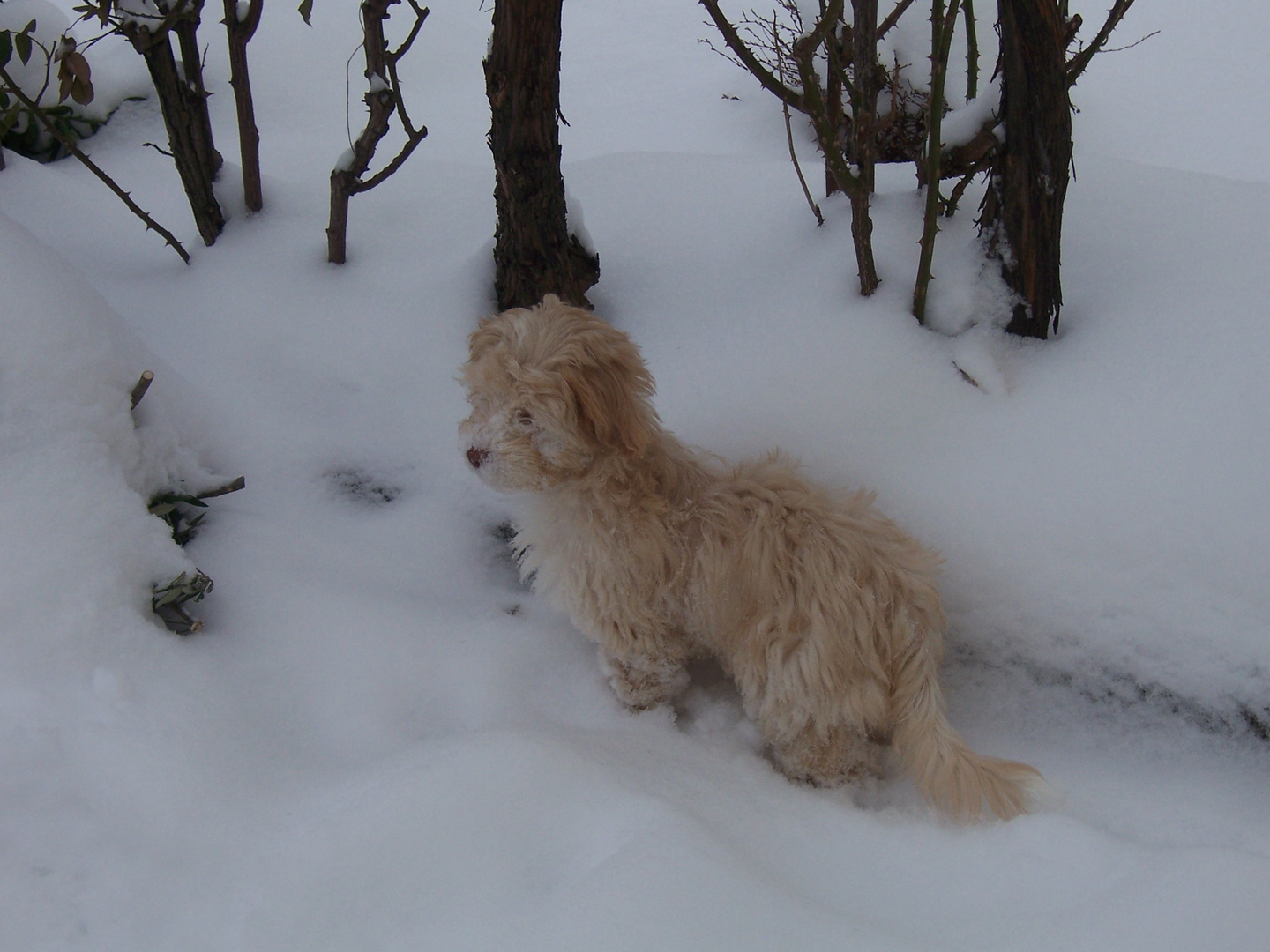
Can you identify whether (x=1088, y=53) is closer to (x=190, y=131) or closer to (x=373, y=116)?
(x=373, y=116)

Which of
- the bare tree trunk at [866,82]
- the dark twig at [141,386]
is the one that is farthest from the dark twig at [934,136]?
the dark twig at [141,386]

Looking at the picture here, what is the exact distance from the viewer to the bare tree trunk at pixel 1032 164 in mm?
2283

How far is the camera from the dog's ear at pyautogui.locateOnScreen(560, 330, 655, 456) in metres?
1.92

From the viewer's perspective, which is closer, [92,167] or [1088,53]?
[1088,53]

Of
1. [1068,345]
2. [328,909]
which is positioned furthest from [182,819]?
[1068,345]

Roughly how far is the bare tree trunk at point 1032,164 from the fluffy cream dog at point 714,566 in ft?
2.94

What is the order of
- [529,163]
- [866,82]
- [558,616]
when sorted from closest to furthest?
[558,616] < [529,163] < [866,82]

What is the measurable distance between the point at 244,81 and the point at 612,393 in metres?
2.29

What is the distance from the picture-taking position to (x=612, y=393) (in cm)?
197

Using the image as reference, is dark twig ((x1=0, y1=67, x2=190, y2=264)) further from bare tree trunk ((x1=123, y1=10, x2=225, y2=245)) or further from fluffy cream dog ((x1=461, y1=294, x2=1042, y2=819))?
fluffy cream dog ((x1=461, y1=294, x2=1042, y2=819))

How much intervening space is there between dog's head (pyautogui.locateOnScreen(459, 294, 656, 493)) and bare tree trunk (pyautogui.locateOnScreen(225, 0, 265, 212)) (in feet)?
5.96

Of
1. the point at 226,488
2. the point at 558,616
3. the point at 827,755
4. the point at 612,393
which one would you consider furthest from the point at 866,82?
the point at 226,488

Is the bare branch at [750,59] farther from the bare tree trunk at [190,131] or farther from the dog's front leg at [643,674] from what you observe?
the bare tree trunk at [190,131]

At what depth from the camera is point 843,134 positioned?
9.65 feet
